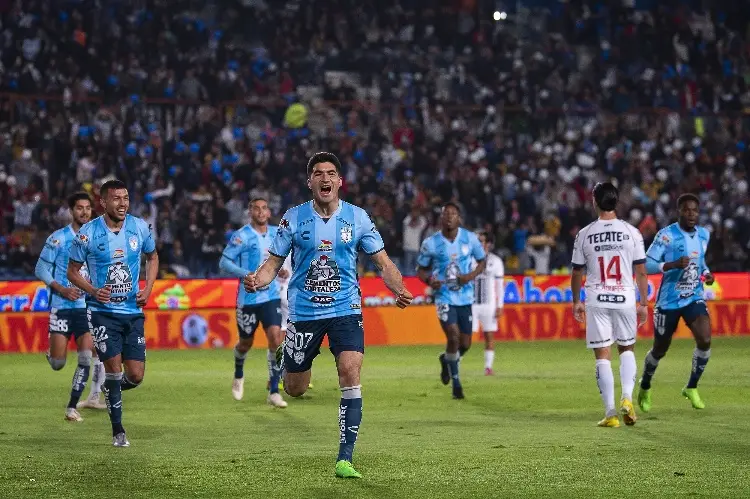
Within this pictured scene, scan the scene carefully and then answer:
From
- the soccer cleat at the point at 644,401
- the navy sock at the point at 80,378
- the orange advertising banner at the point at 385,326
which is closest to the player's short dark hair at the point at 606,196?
the soccer cleat at the point at 644,401

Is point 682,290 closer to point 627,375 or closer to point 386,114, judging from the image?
point 627,375

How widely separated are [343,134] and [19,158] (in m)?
8.64

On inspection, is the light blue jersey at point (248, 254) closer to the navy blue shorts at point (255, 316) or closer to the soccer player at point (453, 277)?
the navy blue shorts at point (255, 316)

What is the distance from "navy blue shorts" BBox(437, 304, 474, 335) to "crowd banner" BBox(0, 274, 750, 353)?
35.5ft

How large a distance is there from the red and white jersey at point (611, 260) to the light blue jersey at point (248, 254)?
199 inches

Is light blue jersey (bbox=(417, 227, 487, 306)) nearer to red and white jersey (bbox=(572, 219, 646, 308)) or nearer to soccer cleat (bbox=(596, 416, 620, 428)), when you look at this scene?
red and white jersey (bbox=(572, 219, 646, 308))

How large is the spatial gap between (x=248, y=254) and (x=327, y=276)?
6.99m

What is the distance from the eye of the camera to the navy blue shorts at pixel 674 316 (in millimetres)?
15469

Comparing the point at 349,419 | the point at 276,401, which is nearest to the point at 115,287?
the point at 349,419

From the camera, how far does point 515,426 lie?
1378 cm

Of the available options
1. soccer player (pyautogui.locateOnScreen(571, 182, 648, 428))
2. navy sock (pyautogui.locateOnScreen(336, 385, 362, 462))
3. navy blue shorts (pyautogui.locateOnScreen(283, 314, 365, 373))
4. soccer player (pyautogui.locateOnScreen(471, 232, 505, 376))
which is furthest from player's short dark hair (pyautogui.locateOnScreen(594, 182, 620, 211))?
soccer player (pyautogui.locateOnScreen(471, 232, 505, 376))

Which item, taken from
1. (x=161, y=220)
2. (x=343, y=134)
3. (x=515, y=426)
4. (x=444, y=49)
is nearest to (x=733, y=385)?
(x=515, y=426)

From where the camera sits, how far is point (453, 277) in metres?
17.6

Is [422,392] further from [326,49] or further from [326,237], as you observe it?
[326,49]
